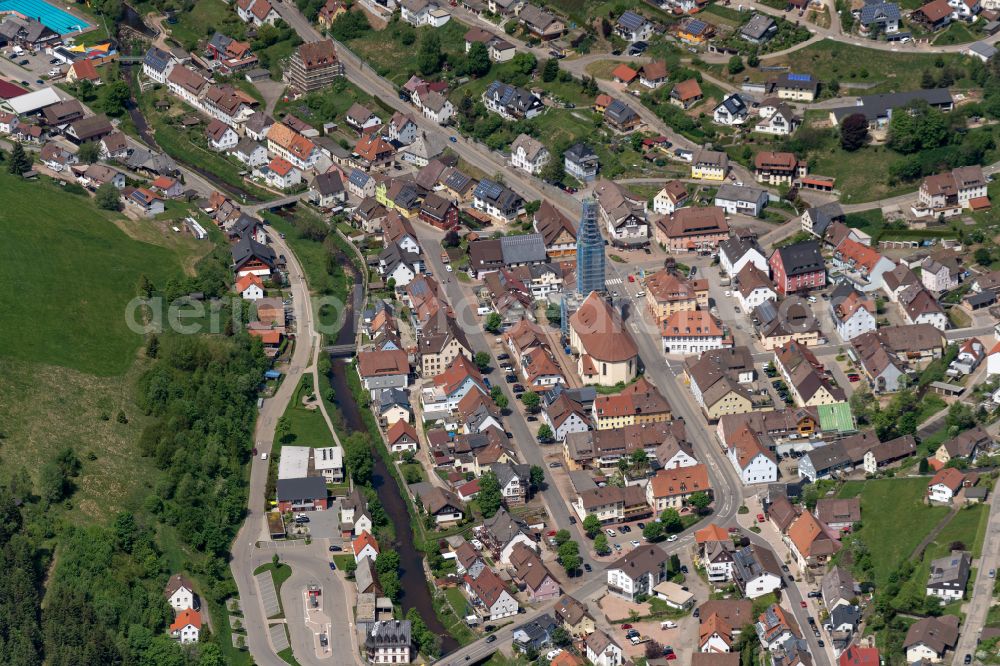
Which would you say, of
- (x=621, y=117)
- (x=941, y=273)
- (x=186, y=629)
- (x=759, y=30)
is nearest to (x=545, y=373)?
(x=941, y=273)

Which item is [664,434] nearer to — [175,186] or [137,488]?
[137,488]

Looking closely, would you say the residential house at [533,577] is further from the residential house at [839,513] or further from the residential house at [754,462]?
the residential house at [839,513]

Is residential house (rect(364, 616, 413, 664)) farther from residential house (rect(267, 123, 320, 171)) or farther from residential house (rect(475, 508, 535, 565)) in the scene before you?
residential house (rect(267, 123, 320, 171))

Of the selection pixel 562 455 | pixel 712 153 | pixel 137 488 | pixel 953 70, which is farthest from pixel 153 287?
pixel 953 70

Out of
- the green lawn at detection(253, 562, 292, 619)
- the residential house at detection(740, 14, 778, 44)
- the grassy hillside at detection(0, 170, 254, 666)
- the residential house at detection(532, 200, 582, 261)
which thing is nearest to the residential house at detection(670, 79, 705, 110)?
the residential house at detection(740, 14, 778, 44)

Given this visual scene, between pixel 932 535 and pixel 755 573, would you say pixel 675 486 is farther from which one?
pixel 932 535

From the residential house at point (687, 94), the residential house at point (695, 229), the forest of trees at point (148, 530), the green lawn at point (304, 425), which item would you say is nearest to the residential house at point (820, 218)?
the residential house at point (695, 229)
